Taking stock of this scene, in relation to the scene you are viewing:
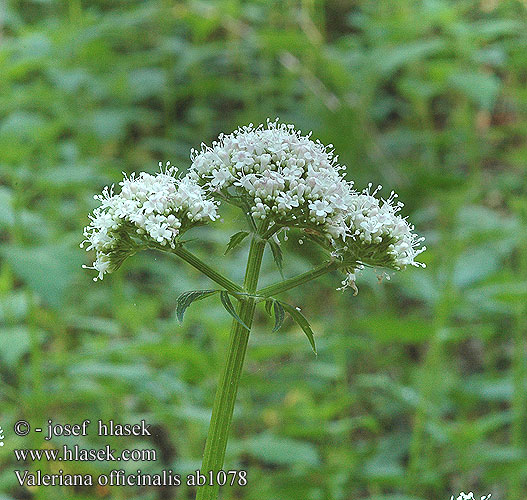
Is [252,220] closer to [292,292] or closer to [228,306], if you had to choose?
[228,306]

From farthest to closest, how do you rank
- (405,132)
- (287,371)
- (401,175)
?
(405,132)
(401,175)
(287,371)

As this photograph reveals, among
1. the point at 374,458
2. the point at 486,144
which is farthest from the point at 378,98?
the point at 374,458

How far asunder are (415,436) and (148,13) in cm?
274

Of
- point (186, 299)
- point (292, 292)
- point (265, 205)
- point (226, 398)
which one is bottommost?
point (226, 398)

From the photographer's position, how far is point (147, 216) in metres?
1.11

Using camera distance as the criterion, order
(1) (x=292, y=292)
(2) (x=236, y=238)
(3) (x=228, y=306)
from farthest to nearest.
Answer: (1) (x=292, y=292) → (2) (x=236, y=238) → (3) (x=228, y=306)

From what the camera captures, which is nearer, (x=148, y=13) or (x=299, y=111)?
(x=148, y=13)

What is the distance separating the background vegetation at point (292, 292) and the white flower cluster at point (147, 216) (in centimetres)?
19

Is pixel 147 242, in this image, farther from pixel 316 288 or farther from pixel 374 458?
pixel 316 288

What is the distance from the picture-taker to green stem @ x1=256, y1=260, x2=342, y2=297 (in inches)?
42.4

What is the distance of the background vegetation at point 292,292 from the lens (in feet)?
7.72

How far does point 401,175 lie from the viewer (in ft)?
14.3

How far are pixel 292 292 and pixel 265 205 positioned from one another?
114 inches

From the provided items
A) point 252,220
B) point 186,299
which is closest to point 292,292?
point 252,220
